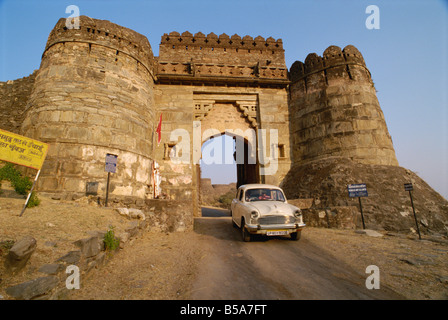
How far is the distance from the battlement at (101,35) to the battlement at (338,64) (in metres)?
9.77

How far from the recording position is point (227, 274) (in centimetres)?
349

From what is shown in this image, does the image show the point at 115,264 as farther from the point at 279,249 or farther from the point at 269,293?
the point at 279,249

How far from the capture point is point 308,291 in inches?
111

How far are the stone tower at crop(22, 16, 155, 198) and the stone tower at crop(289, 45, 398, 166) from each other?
8955mm

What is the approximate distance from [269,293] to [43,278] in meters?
2.86

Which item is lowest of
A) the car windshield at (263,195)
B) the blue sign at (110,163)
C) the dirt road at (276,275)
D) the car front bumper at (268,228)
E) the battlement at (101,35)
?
the dirt road at (276,275)

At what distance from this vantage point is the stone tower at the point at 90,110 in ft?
23.6

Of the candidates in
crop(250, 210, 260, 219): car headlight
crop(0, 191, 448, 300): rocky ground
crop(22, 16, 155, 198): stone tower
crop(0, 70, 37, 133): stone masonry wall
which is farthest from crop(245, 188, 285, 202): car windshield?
crop(0, 70, 37, 133): stone masonry wall

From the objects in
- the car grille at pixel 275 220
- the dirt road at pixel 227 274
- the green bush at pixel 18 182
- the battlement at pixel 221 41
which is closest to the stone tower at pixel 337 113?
the battlement at pixel 221 41

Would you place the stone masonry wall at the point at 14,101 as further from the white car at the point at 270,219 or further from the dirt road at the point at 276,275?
the white car at the point at 270,219

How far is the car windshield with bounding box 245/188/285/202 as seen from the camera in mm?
6422

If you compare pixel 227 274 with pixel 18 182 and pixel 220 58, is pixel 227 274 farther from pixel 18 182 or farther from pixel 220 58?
pixel 220 58

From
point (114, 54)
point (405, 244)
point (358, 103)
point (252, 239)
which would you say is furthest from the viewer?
point (358, 103)
